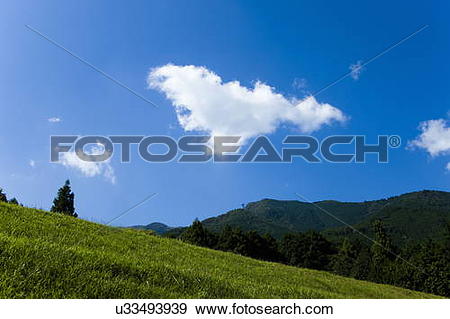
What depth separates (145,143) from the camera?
55.6 feet

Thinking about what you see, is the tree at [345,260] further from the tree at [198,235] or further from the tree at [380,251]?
the tree at [198,235]

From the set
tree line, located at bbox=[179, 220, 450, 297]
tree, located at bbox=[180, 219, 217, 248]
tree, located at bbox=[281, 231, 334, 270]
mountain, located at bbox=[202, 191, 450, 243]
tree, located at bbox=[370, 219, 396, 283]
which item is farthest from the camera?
mountain, located at bbox=[202, 191, 450, 243]

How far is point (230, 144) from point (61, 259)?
12082 mm

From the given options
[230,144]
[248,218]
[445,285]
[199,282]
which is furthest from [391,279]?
[248,218]

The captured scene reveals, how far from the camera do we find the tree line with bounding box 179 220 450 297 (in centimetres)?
5369

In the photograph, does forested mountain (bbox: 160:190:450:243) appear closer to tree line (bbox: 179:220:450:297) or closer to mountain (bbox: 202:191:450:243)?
mountain (bbox: 202:191:450:243)

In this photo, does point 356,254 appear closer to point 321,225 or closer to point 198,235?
point 198,235

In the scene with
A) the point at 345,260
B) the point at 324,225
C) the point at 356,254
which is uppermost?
the point at 324,225

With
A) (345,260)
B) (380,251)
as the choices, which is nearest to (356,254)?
(345,260)

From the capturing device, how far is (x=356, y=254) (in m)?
84.2

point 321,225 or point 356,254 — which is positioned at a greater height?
point 321,225

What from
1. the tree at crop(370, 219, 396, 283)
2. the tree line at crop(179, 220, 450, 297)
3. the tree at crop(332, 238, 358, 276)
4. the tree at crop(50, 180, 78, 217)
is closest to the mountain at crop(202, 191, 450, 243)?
the tree at crop(332, 238, 358, 276)
